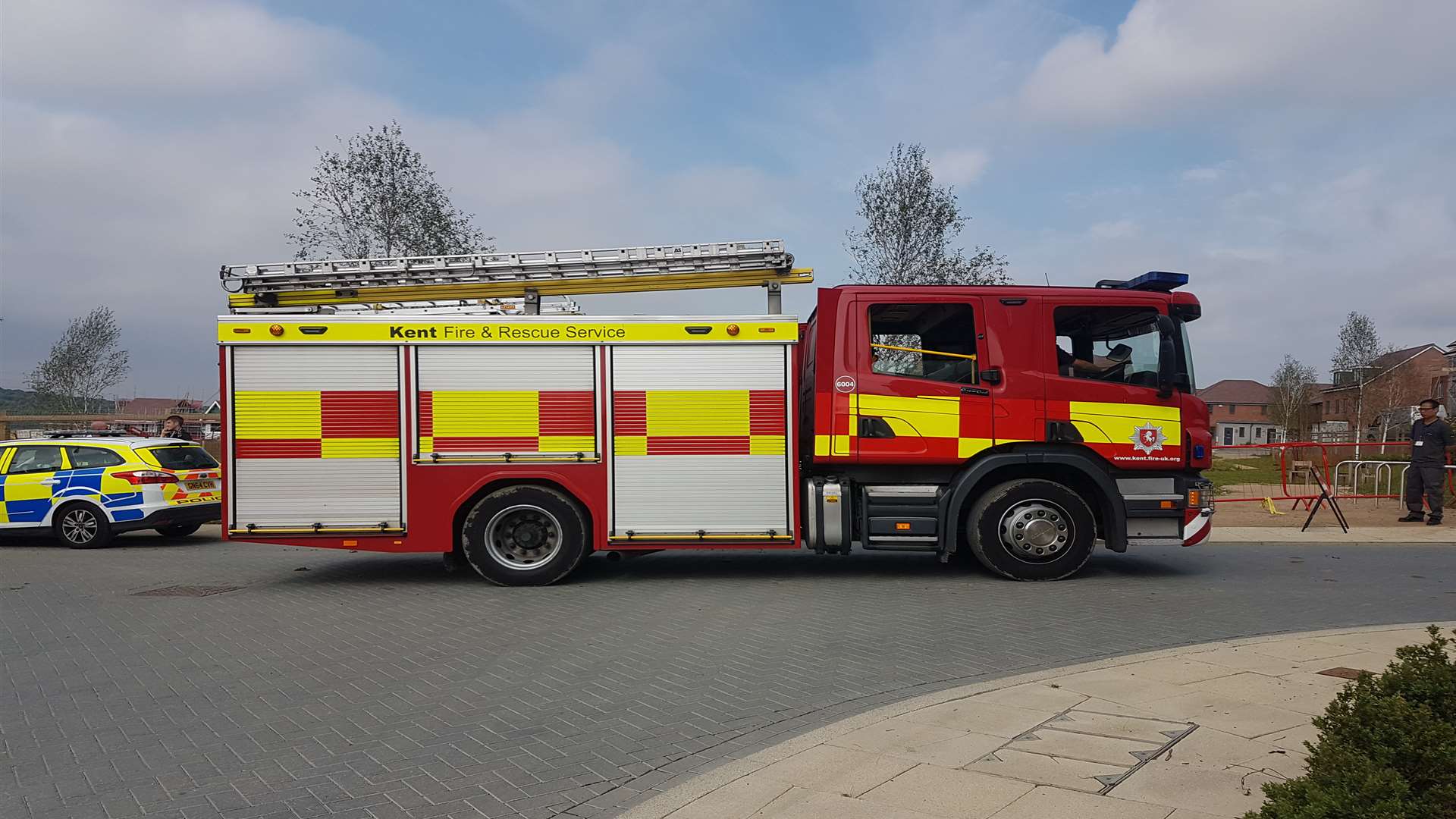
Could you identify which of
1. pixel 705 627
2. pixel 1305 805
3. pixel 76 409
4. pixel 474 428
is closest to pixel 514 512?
pixel 474 428

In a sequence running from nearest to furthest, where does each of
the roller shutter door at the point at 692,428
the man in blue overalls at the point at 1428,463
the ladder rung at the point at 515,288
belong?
the roller shutter door at the point at 692,428 → the ladder rung at the point at 515,288 → the man in blue overalls at the point at 1428,463

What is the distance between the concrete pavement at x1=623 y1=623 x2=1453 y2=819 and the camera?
11.9 feet

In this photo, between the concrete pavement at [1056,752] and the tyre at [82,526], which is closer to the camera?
the concrete pavement at [1056,752]

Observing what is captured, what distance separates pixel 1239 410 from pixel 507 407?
108168mm

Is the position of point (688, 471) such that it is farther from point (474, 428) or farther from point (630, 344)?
point (474, 428)

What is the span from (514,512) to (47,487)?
8366mm

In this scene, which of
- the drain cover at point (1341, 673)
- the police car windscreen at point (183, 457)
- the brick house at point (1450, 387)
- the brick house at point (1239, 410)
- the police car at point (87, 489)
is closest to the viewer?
the drain cover at point (1341, 673)

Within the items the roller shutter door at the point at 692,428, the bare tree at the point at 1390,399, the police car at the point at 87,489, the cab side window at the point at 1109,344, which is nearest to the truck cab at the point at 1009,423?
the cab side window at the point at 1109,344

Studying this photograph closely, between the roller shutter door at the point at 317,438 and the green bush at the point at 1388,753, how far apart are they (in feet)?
25.0

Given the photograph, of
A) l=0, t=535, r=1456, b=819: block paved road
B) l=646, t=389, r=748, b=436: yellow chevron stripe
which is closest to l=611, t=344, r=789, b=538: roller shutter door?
l=646, t=389, r=748, b=436: yellow chevron stripe

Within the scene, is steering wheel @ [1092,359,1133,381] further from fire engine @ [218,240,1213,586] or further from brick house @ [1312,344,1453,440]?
brick house @ [1312,344,1453,440]

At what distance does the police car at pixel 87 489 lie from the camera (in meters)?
12.9

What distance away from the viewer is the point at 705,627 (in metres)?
7.09

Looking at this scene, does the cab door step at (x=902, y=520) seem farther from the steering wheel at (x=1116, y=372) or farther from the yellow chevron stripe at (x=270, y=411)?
the yellow chevron stripe at (x=270, y=411)
